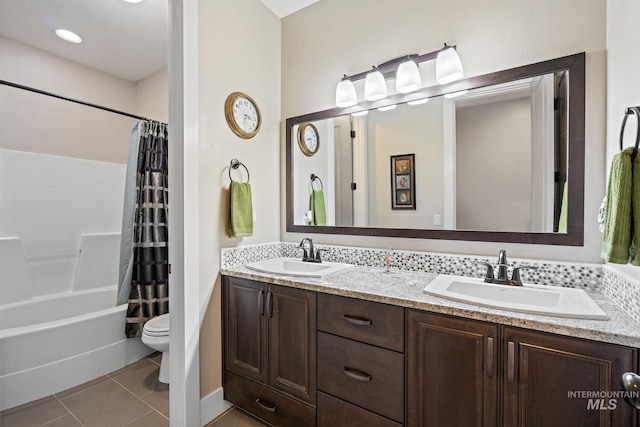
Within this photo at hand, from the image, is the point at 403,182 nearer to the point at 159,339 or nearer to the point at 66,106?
the point at 159,339

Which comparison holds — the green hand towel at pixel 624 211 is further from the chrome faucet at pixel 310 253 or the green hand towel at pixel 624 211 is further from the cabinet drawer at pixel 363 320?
the chrome faucet at pixel 310 253

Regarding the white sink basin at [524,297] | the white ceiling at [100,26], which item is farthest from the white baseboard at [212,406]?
the white ceiling at [100,26]

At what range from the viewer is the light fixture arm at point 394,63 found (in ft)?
5.47

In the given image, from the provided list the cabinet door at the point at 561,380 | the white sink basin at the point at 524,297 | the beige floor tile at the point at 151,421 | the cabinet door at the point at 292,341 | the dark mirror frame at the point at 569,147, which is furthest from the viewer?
the beige floor tile at the point at 151,421

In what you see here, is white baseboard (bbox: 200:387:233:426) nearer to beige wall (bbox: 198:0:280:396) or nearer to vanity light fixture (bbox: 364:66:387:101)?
beige wall (bbox: 198:0:280:396)

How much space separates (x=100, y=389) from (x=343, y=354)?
1854mm

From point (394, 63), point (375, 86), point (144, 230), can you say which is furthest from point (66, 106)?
point (394, 63)

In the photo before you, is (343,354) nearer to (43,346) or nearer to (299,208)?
(299,208)

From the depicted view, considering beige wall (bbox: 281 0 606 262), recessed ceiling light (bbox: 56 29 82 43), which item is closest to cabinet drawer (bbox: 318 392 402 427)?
beige wall (bbox: 281 0 606 262)

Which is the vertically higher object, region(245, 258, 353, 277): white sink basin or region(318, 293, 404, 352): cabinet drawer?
region(245, 258, 353, 277): white sink basin

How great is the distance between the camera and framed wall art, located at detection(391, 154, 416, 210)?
5.76 ft

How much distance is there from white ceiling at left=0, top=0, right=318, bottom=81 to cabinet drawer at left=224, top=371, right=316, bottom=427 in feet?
8.70

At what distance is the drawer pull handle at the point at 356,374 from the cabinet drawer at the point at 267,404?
1.04 ft

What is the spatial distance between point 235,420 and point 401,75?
2.30 meters
